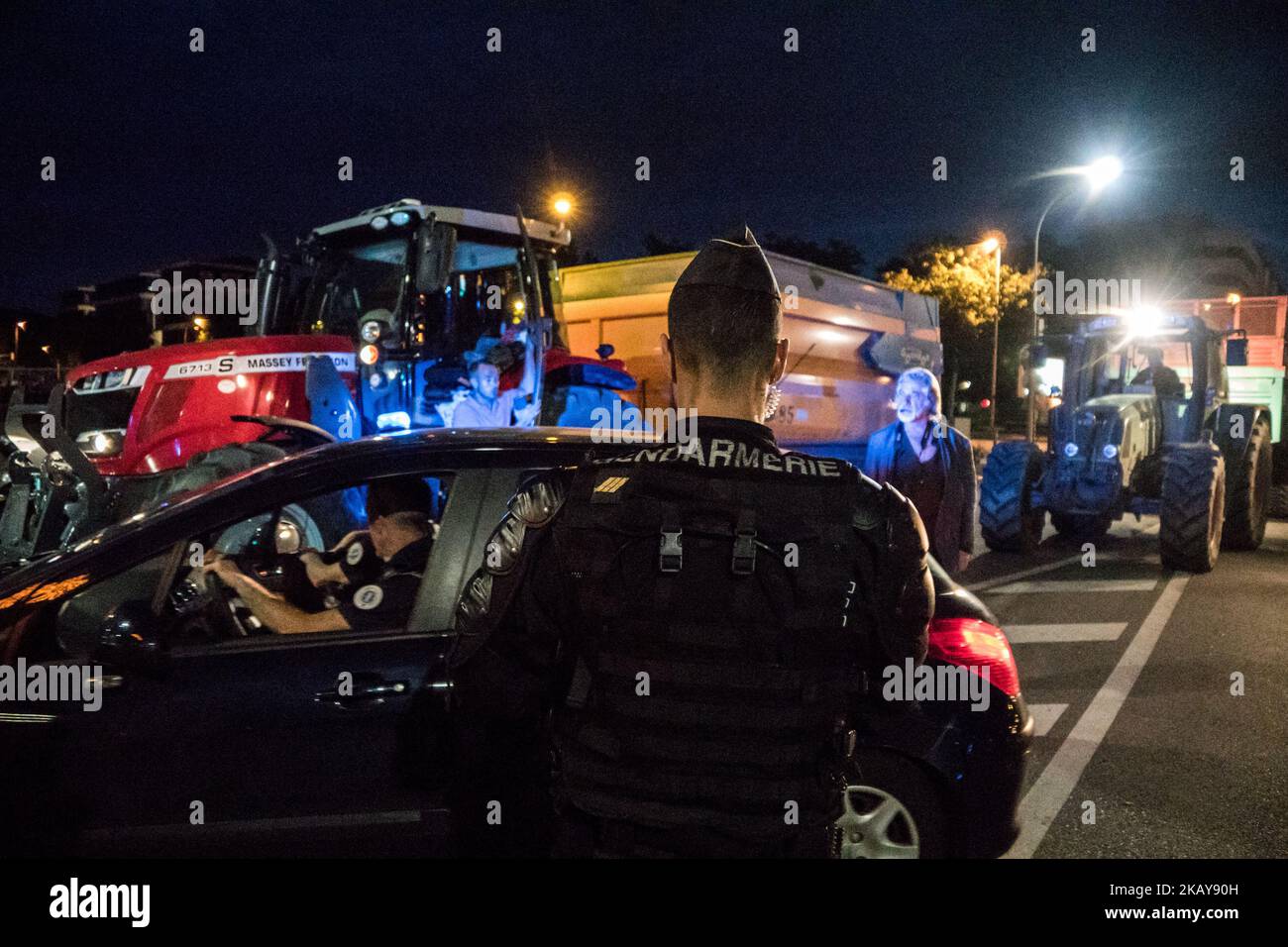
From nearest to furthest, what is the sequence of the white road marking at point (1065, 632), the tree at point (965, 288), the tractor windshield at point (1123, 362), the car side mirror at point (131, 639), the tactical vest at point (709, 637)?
the tactical vest at point (709, 637), the car side mirror at point (131, 639), the white road marking at point (1065, 632), the tractor windshield at point (1123, 362), the tree at point (965, 288)

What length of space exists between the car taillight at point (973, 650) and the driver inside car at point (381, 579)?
1563 millimetres

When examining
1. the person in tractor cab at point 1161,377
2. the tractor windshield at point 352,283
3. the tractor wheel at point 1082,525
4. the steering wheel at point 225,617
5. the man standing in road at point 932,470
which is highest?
the tractor windshield at point 352,283

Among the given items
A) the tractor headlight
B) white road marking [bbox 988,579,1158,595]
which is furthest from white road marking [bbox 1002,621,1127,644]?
the tractor headlight

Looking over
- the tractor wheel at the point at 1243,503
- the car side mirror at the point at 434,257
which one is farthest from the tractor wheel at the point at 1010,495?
the car side mirror at the point at 434,257

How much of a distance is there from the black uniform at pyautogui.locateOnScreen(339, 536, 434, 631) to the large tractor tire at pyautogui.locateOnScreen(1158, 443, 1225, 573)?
820 cm

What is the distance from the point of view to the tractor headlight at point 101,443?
6.46 meters

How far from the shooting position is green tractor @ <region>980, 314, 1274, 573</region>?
352 inches

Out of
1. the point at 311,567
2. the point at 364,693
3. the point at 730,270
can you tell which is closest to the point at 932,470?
the point at 311,567

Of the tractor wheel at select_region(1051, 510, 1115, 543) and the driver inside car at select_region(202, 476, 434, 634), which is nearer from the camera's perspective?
the driver inside car at select_region(202, 476, 434, 634)

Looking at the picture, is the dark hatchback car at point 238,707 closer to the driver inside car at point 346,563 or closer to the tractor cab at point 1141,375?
the driver inside car at point 346,563

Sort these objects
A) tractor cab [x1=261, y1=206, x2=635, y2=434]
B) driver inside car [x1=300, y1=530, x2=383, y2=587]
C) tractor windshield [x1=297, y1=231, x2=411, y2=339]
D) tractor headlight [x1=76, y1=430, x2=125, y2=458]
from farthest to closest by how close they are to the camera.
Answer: tractor windshield [x1=297, y1=231, x2=411, y2=339], tractor cab [x1=261, y1=206, x2=635, y2=434], tractor headlight [x1=76, y1=430, x2=125, y2=458], driver inside car [x1=300, y1=530, x2=383, y2=587]

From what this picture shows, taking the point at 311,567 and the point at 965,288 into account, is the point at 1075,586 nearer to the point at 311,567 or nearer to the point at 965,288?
the point at 311,567

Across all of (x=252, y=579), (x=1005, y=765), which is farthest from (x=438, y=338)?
(x=1005, y=765)

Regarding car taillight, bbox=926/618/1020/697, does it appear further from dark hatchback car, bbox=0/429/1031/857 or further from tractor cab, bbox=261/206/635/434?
tractor cab, bbox=261/206/635/434
